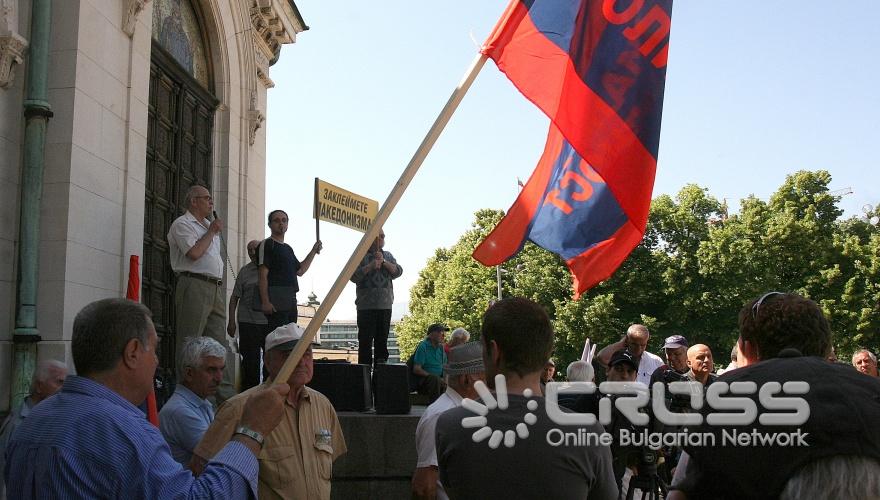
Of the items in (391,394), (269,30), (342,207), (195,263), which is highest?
(269,30)

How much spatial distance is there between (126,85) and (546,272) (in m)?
35.9

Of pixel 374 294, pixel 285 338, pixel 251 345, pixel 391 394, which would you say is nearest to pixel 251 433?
pixel 285 338

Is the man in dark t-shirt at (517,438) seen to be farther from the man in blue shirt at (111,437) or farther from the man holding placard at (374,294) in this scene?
the man holding placard at (374,294)

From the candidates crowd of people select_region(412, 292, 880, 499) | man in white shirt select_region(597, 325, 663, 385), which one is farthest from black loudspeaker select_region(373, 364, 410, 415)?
crowd of people select_region(412, 292, 880, 499)

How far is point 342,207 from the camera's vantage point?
9508 millimetres

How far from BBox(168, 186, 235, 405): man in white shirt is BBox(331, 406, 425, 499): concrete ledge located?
2.27 m

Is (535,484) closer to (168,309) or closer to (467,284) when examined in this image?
(168,309)

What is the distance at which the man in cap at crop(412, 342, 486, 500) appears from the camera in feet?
14.6

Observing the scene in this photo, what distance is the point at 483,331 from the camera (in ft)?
10.4

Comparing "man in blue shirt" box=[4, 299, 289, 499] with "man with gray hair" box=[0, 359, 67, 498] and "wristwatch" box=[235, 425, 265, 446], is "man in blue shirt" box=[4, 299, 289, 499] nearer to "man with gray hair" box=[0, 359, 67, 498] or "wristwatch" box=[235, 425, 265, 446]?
"wristwatch" box=[235, 425, 265, 446]

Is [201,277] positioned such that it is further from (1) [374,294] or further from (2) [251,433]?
(2) [251,433]

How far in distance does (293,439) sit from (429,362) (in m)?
6.29

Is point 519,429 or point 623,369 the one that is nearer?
point 519,429

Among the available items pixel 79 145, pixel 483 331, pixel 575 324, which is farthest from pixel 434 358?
pixel 575 324
